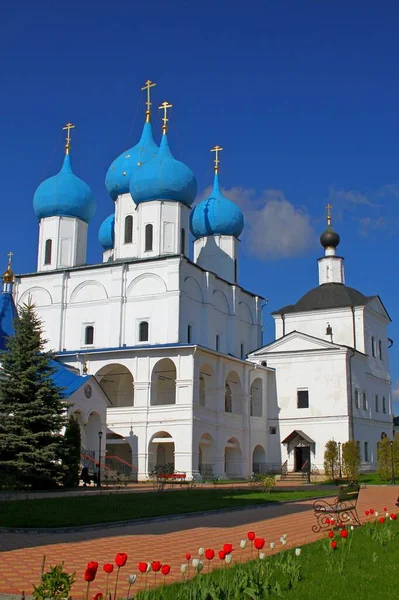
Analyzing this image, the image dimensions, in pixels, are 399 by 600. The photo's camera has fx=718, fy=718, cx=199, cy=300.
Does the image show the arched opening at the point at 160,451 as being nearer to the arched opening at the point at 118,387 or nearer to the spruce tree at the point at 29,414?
the arched opening at the point at 118,387

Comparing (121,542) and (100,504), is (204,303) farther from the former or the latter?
(121,542)

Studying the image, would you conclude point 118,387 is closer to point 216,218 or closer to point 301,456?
point 301,456

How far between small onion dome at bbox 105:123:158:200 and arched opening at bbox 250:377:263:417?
506 inches

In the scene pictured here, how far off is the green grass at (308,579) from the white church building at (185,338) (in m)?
22.4

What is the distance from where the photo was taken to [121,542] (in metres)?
10.5

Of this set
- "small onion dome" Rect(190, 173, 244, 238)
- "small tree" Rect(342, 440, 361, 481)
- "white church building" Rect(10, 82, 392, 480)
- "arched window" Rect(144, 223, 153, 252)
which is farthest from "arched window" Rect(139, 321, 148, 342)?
"small tree" Rect(342, 440, 361, 481)

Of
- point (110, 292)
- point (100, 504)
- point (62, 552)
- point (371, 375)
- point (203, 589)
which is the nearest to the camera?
point (203, 589)

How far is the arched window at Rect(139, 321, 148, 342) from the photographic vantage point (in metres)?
35.2

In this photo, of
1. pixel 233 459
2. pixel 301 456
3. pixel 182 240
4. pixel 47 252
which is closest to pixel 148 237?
pixel 182 240

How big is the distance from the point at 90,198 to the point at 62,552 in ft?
103

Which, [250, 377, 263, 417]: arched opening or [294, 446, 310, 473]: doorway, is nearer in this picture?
[294, 446, 310, 473]: doorway

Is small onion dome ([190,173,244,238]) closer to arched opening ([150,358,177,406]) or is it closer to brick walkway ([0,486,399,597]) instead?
arched opening ([150,358,177,406])

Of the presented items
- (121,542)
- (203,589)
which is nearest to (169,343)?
(121,542)

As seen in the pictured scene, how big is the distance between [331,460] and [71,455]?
15.6 m
